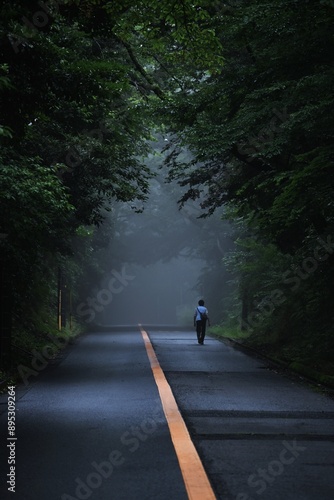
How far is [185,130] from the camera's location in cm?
1780

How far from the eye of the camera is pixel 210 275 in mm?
57125

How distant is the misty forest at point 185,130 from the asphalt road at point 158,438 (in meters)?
2.34

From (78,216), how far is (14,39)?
10.5 metres

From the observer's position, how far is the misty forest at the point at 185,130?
1023 centimetres

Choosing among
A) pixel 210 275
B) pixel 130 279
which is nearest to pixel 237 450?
pixel 210 275

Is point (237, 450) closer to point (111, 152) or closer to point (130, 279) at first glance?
point (111, 152)

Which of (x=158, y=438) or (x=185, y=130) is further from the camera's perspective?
(x=185, y=130)

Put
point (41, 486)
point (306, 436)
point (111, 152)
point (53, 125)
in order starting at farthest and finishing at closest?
point (111, 152) → point (53, 125) → point (306, 436) → point (41, 486)

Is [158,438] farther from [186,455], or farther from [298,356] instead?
[298,356]
